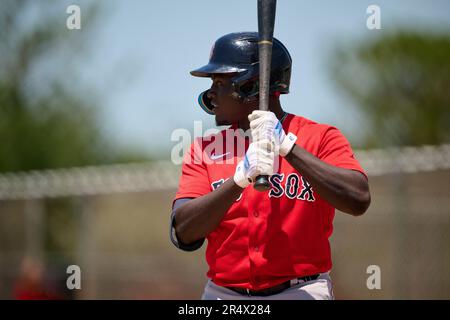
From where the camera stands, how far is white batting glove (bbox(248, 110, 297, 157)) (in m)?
3.22

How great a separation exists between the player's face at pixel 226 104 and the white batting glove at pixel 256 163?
0.40 meters

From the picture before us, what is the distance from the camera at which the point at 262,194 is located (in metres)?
3.53

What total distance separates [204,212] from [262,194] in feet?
1.08

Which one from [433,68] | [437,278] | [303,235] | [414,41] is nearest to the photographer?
[303,235]

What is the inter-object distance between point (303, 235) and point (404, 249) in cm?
411

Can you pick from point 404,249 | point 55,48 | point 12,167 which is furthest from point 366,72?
point 404,249
